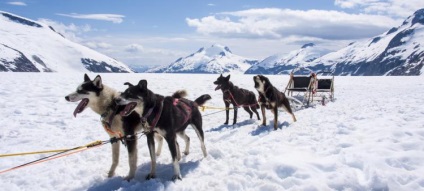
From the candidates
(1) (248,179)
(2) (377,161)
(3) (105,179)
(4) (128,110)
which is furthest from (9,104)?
(2) (377,161)

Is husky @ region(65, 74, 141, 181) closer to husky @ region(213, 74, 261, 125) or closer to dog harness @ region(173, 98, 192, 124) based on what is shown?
dog harness @ region(173, 98, 192, 124)

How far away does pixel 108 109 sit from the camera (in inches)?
245

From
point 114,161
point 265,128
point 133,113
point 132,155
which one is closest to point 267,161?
point 132,155

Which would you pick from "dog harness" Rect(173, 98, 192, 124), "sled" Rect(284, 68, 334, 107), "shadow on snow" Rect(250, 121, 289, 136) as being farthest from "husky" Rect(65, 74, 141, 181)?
"sled" Rect(284, 68, 334, 107)

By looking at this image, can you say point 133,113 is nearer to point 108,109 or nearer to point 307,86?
point 108,109

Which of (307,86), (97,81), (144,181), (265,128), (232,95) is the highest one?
(97,81)

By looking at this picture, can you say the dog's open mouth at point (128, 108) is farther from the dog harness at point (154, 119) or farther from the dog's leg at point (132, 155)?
the dog's leg at point (132, 155)

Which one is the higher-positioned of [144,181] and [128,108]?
[128,108]

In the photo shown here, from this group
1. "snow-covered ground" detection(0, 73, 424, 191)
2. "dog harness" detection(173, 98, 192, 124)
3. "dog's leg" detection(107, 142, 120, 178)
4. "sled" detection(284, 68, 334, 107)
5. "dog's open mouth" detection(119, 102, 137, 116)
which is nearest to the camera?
"snow-covered ground" detection(0, 73, 424, 191)

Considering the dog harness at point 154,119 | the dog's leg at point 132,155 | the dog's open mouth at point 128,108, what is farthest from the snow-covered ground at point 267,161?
the dog's open mouth at point 128,108

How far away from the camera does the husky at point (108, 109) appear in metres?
6.01

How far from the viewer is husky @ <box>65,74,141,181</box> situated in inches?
237

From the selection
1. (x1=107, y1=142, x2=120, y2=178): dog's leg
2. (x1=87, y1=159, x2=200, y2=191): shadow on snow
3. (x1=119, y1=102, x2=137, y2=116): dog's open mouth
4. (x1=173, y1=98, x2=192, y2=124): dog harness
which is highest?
(x1=119, y1=102, x2=137, y2=116): dog's open mouth

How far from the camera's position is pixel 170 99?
6.80 metres
